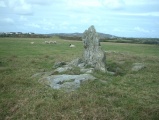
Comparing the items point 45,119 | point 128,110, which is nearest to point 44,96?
point 45,119

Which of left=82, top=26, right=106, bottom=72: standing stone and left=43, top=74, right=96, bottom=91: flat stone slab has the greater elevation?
left=82, top=26, right=106, bottom=72: standing stone

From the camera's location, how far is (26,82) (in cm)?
1758

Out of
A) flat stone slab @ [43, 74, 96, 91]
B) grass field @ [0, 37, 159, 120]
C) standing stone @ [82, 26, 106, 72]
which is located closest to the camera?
grass field @ [0, 37, 159, 120]

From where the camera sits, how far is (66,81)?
55.2 feet

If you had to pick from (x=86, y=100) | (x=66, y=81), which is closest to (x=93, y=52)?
(x=66, y=81)

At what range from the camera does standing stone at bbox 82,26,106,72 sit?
72.2 ft

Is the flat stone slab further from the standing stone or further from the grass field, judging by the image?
the standing stone

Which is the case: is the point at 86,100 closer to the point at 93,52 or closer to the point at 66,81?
the point at 66,81

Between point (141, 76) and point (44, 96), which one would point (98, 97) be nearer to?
point (44, 96)

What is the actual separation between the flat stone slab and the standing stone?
4.01 metres

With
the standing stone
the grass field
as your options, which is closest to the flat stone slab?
the grass field

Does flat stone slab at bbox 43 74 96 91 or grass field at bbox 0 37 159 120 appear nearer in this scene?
grass field at bbox 0 37 159 120

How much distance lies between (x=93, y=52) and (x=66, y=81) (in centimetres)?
703

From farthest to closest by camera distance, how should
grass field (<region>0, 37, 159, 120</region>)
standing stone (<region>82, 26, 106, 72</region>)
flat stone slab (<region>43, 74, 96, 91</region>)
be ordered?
standing stone (<region>82, 26, 106, 72</region>), flat stone slab (<region>43, 74, 96, 91</region>), grass field (<region>0, 37, 159, 120</region>)
